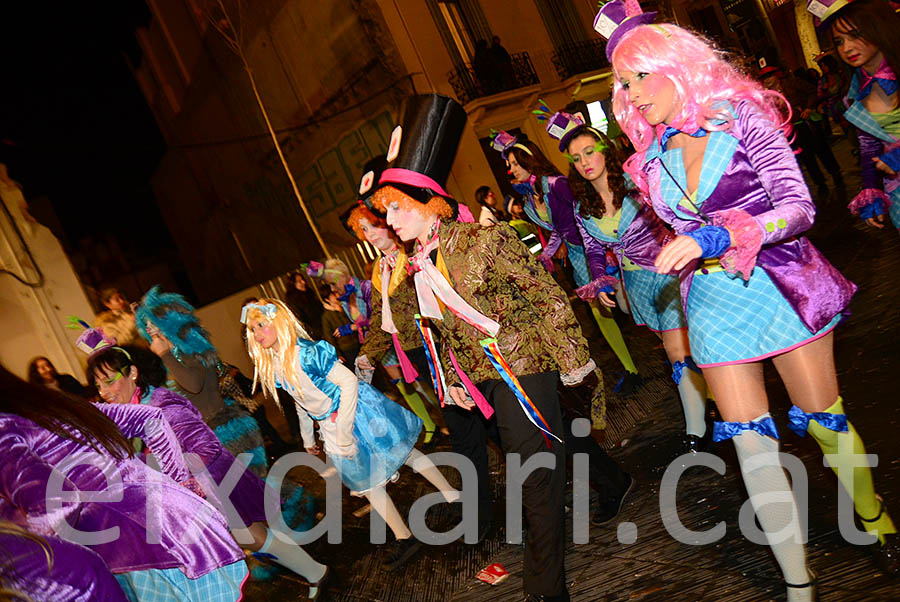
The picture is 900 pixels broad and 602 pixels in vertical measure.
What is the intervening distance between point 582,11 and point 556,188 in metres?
18.8

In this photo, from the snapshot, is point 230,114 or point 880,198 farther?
point 230,114

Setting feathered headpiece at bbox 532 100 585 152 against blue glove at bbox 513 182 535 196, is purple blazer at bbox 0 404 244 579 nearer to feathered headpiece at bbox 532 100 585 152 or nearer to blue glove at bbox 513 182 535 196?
feathered headpiece at bbox 532 100 585 152

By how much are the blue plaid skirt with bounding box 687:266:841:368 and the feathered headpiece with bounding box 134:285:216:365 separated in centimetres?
433

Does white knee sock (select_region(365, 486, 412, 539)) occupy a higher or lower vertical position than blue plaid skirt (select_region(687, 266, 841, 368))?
lower

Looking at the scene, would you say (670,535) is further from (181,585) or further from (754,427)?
(181,585)

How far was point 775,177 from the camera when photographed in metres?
2.22

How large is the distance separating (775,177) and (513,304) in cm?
131

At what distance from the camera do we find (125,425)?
2834 millimetres

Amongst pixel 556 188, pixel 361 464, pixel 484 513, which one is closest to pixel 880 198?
pixel 556 188

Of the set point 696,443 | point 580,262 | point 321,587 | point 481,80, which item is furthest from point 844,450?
point 481,80

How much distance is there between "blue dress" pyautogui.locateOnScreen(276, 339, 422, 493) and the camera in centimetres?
400

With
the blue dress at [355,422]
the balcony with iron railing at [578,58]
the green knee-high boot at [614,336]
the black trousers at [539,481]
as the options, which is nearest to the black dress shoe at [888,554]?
the black trousers at [539,481]

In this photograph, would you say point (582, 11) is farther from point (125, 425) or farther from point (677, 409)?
point (125, 425)

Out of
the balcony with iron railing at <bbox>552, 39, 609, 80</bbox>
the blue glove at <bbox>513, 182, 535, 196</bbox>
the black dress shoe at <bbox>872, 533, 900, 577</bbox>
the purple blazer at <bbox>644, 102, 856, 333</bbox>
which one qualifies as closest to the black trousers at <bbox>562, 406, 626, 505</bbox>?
the black dress shoe at <bbox>872, 533, 900, 577</bbox>
